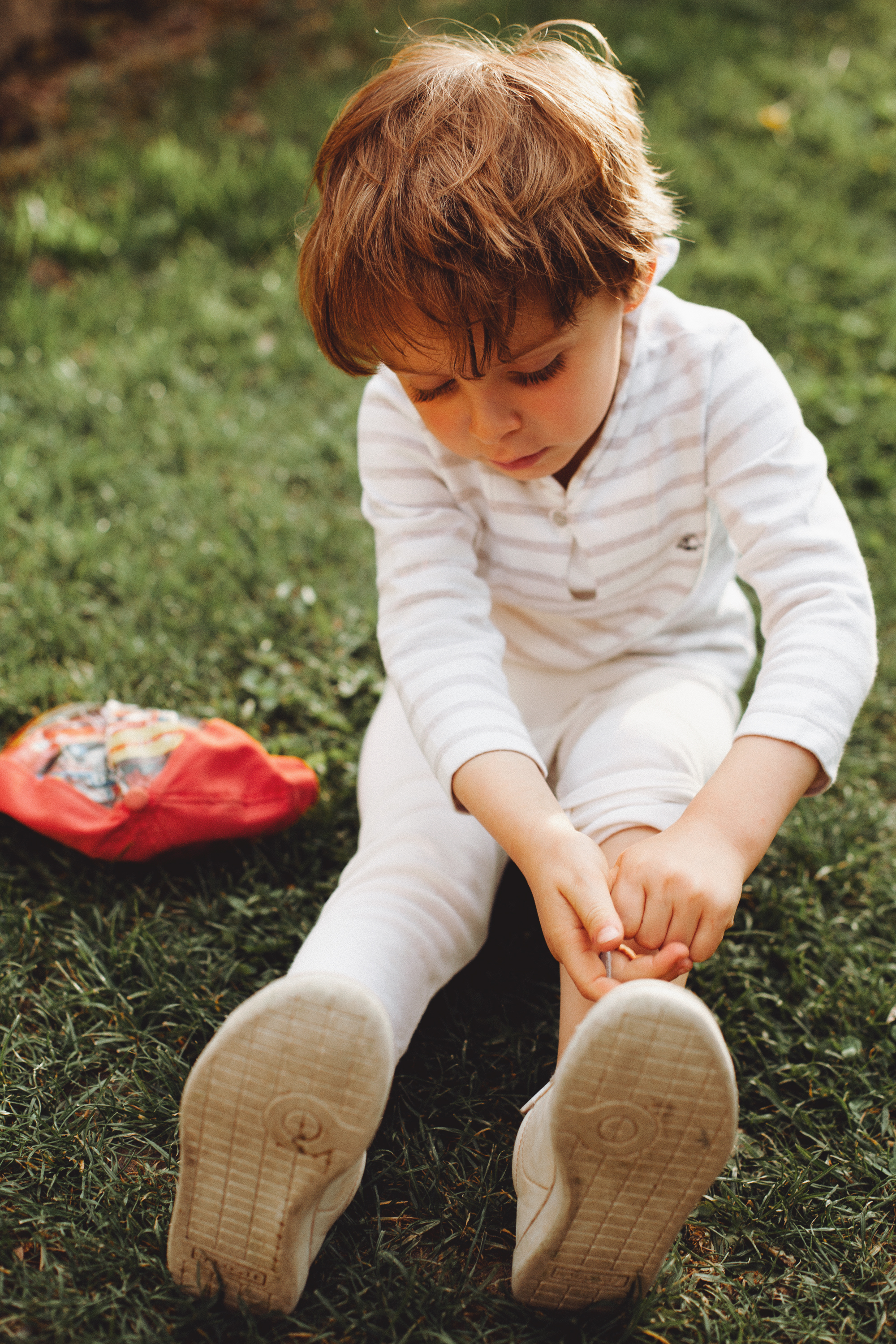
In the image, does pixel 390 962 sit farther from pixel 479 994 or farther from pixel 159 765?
pixel 159 765

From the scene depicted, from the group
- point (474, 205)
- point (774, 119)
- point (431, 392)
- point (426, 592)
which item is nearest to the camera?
point (474, 205)

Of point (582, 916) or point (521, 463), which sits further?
point (521, 463)

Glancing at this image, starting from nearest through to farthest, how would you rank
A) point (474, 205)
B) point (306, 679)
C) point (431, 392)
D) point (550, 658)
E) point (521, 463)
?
point (474, 205) → point (431, 392) → point (521, 463) → point (550, 658) → point (306, 679)

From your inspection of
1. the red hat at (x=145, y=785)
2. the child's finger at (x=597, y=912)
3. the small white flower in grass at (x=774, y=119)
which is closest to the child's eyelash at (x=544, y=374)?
the child's finger at (x=597, y=912)

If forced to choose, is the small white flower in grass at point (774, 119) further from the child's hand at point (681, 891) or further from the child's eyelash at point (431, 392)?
the child's hand at point (681, 891)

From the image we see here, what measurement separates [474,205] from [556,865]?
2.46ft

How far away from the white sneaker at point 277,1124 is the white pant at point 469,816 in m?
0.27

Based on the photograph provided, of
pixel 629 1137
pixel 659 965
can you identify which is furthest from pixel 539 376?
pixel 629 1137

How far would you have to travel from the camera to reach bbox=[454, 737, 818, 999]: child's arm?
3.97 feet

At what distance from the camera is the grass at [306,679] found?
4.31 feet

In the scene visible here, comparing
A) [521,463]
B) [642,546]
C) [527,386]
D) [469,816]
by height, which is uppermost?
[527,386]

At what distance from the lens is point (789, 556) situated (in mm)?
1448

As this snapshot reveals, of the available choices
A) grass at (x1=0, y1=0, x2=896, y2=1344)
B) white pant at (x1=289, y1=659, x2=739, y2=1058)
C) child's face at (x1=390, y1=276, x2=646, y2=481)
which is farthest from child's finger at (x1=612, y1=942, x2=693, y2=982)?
child's face at (x1=390, y1=276, x2=646, y2=481)

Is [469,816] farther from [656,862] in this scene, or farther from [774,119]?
[774,119]
